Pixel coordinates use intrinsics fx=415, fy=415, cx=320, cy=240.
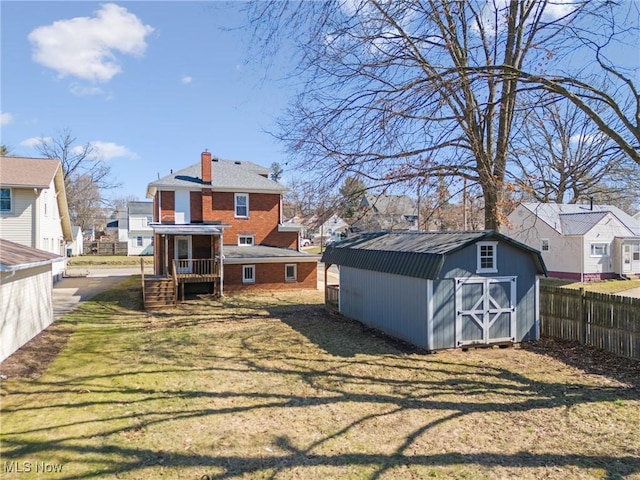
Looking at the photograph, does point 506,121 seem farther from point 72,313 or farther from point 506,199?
point 72,313

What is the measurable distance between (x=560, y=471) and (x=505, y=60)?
41.5 ft

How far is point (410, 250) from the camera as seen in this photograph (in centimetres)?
1233

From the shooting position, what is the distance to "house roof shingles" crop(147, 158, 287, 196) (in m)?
25.3

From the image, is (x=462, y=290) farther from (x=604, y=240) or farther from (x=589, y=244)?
(x=604, y=240)

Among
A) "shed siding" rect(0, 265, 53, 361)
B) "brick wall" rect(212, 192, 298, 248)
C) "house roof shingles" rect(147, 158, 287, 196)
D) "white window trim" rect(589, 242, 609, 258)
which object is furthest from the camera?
"white window trim" rect(589, 242, 609, 258)

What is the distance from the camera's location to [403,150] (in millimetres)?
12984

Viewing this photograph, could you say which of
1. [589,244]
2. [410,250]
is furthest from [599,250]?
[410,250]

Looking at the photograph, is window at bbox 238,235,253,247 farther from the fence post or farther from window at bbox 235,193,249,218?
the fence post

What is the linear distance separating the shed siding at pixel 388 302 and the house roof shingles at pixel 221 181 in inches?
473

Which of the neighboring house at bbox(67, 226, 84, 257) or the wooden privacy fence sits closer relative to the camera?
the wooden privacy fence

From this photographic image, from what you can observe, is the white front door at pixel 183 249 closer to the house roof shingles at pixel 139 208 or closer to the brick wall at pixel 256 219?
the brick wall at pixel 256 219

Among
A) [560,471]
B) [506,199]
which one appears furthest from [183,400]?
[506,199]

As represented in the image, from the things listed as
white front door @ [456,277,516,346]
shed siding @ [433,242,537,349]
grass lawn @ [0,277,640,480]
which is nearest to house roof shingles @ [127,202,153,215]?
grass lawn @ [0,277,640,480]

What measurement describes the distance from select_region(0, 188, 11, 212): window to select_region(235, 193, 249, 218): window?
38.8 feet
